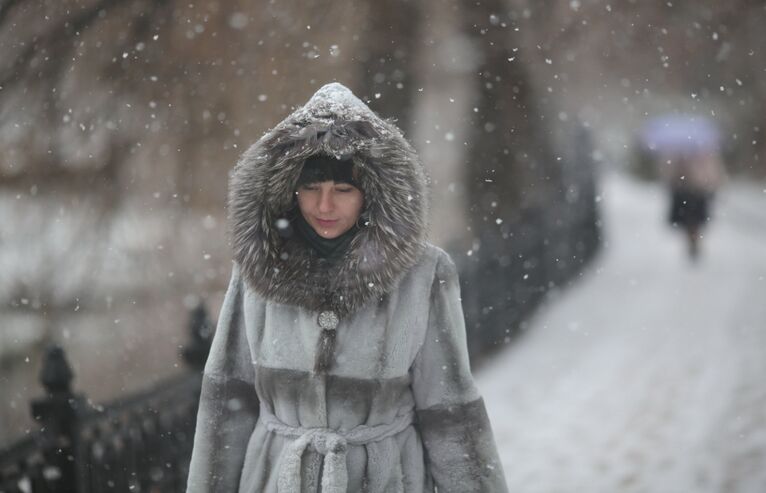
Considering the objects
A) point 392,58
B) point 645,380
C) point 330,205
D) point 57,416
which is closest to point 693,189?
point 645,380

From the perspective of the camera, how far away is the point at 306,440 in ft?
6.31

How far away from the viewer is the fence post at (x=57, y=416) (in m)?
3.63

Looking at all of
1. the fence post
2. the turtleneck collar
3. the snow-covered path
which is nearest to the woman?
the turtleneck collar

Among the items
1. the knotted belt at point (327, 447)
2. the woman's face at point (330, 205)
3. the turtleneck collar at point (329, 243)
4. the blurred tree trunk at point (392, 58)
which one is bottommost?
the knotted belt at point (327, 447)

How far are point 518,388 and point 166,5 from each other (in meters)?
4.06

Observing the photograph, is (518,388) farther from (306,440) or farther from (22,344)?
(306,440)

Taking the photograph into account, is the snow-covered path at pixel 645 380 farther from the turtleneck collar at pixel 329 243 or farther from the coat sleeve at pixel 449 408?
the turtleneck collar at pixel 329 243

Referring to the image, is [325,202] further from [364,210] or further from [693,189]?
[693,189]

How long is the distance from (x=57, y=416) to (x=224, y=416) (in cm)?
197

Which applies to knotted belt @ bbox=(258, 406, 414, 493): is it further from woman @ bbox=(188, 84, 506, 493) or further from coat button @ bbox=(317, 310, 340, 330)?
coat button @ bbox=(317, 310, 340, 330)

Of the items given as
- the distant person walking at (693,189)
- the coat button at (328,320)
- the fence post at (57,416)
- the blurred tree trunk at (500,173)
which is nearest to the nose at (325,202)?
the coat button at (328,320)

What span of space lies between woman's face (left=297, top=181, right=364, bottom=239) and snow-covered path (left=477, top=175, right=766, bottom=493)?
315cm

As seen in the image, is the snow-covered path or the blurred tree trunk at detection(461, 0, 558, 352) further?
the blurred tree trunk at detection(461, 0, 558, 352)

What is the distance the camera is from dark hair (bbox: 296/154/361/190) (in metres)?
1.98
